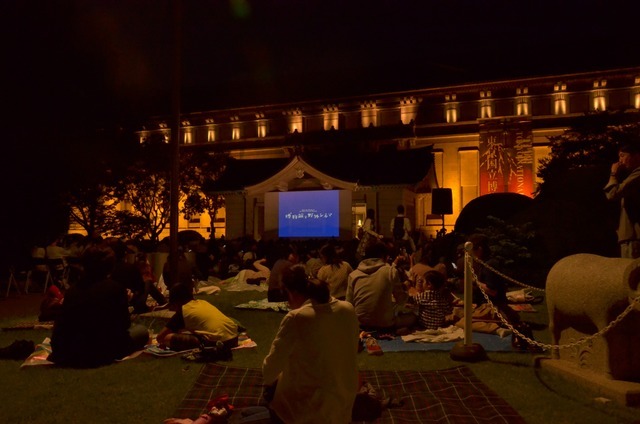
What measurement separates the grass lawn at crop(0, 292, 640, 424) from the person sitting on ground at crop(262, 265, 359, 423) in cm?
182

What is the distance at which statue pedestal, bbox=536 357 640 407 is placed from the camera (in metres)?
5.15

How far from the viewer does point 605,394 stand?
5.40 meters

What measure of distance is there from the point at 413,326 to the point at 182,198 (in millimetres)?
35102

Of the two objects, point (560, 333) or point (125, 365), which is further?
point (125, 365)

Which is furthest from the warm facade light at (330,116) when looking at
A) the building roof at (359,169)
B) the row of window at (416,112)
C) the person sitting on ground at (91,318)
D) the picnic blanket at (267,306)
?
the person sitting on ground at (91,318)

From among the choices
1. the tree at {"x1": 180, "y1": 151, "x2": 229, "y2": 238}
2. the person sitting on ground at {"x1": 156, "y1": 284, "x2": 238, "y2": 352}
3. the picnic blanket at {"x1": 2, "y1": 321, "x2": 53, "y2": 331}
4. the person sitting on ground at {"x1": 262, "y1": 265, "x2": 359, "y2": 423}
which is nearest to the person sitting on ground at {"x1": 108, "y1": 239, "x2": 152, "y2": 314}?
the picnic blanket at {"x1": 2, "y1": 321, "x2": 53, "y2": 331}

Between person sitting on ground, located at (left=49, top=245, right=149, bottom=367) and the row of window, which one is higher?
the row of window

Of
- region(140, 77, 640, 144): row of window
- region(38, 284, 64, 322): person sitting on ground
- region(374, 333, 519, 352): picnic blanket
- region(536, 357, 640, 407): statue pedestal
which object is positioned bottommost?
region(374, 333, 519, 352): picnic blanket

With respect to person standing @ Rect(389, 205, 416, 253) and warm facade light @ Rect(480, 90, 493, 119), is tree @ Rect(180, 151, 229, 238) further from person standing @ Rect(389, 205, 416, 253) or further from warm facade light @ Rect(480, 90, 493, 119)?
person standing @ Rect(389, 205, 416, 253)

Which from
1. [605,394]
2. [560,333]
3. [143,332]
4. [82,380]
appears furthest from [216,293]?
[605,394]

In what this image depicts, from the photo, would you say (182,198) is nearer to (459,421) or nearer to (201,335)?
(201,335)

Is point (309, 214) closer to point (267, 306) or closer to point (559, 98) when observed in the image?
point (267, 306)

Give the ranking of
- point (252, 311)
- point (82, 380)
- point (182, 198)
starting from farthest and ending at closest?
point (182, 198) → point (252, 311) → point (82, 380)

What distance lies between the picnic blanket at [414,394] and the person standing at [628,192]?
2223 millimetres
